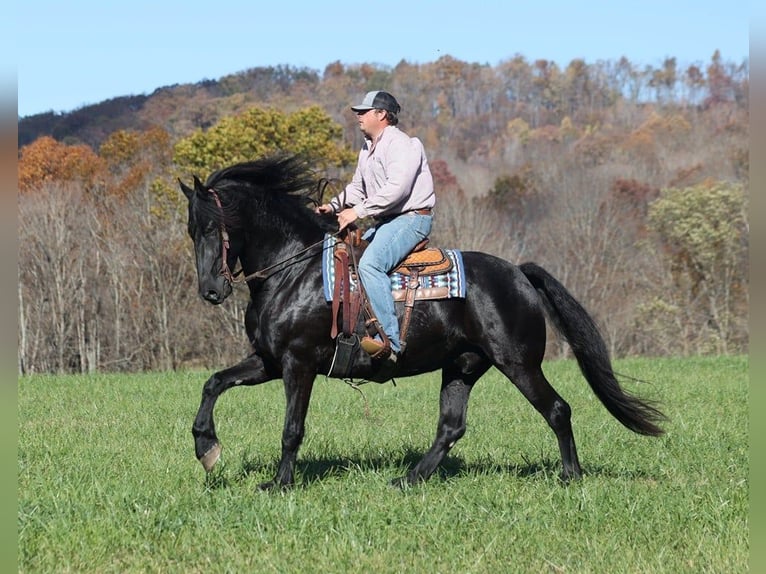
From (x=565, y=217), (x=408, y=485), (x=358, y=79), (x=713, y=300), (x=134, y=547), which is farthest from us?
(x=358, y=79)

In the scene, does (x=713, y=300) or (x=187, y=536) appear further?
(x=713, y=300)

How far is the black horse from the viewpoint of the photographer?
Answer: 24.4ft

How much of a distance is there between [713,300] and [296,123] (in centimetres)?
2050

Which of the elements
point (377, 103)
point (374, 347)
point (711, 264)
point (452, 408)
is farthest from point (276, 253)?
point (711, 264)

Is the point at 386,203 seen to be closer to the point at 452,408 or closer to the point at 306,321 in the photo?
the point at 306,321

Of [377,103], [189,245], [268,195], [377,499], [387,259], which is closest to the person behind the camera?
[377,499]

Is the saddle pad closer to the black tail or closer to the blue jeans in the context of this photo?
the blue jeans

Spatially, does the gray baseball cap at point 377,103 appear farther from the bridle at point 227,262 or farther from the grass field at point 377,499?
the grass field at point 377,499

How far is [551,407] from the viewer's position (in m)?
7.78

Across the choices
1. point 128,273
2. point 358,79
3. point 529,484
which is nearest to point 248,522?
point 529,484

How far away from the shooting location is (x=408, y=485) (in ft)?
24.3

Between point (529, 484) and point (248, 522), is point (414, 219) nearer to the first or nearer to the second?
point (529, 484)

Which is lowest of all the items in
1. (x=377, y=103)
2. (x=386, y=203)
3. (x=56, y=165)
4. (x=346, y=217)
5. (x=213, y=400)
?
(x=213, y=400)

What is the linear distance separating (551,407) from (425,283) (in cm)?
144
